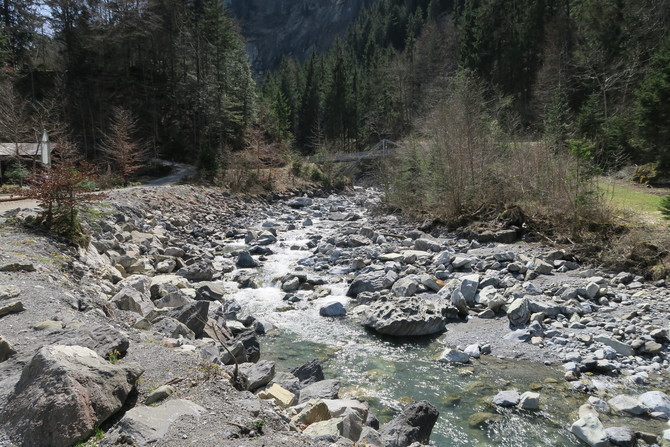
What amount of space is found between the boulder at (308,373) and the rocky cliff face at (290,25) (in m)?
119

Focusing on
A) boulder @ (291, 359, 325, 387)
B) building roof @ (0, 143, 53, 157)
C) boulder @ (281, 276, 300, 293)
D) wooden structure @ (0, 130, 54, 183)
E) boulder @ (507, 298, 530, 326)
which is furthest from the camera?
building roof @ (0, 143, 53, 157)

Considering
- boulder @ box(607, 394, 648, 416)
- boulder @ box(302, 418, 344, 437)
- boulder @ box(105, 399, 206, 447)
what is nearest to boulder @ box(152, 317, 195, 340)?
boulder @ box(105, 399, 206, 447)

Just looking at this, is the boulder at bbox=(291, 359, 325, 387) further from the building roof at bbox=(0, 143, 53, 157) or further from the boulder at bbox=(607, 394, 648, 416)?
the building roof at bbox=(0, 143, 53, 157)

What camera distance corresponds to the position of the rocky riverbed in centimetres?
405

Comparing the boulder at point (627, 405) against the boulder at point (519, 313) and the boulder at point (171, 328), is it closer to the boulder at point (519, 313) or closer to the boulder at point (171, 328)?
the boulder at point (519, 313)

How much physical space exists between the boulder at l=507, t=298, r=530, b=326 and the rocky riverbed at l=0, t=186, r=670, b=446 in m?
0.03

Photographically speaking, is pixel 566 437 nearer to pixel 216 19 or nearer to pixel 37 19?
pixel 216 19

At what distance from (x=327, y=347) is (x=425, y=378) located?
210 centimetres

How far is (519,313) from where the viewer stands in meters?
9.04

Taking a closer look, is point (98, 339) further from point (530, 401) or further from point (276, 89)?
point (276, 89)

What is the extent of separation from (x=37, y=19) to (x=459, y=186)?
3793 centimetres

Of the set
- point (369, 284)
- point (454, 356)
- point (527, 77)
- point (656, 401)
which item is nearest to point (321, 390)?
point (454, 356)

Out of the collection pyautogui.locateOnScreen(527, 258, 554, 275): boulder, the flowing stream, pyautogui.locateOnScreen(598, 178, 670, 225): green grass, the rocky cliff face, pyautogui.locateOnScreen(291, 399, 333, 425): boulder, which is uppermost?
the rocky cliff face

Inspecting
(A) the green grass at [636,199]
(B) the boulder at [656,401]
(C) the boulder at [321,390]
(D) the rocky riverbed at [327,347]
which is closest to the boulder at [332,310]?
(D) the rocky riverbed at [327,347]
